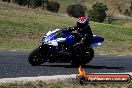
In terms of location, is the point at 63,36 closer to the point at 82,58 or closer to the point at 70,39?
the point at 70,39

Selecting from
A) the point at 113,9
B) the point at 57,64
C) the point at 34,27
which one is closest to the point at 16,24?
the point at 34,27

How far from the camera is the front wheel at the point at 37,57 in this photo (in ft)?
48.4

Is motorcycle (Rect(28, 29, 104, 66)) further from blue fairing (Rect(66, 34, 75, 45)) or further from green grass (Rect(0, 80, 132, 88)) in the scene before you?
green grass (Rect(0, 80, 132, 88))

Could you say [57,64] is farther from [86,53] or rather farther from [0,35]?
[0,35]

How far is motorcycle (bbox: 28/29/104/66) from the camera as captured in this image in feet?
48.9

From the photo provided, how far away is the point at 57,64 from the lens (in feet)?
52.3

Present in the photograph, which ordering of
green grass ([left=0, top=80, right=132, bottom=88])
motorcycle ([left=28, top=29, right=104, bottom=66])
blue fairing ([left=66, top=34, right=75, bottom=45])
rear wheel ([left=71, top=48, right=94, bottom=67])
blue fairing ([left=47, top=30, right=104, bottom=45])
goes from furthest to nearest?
rear wheel ([left=71, top=48, right=94, bottom=67]), blue fairing ([left=66, top=34, right=75, bottom=45]), blue fairing ([left=47, top=30, right=104, bottom=45]), motorcycle ([left=28, top=29, right=104, bottom=66]), green grass ([left=0, top=80, right=132, bottom=88])

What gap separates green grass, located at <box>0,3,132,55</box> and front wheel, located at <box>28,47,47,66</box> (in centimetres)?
A: 1334

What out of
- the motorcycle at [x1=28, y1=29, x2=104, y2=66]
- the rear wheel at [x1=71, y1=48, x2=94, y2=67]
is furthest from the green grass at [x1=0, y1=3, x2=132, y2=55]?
the motorcycle at [x1=28, y1=29, x2=104, y2=66]

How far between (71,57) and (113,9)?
172452 mm

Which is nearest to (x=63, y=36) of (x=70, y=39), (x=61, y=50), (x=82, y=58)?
(x=70, y=39)

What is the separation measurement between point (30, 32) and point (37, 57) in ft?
76.8

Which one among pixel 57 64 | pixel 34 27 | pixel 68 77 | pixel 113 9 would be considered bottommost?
pixel 113 9

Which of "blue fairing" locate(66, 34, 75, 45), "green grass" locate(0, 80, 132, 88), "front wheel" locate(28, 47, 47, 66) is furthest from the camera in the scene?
"blue fairing" locate(66, 34, 75, 45)
